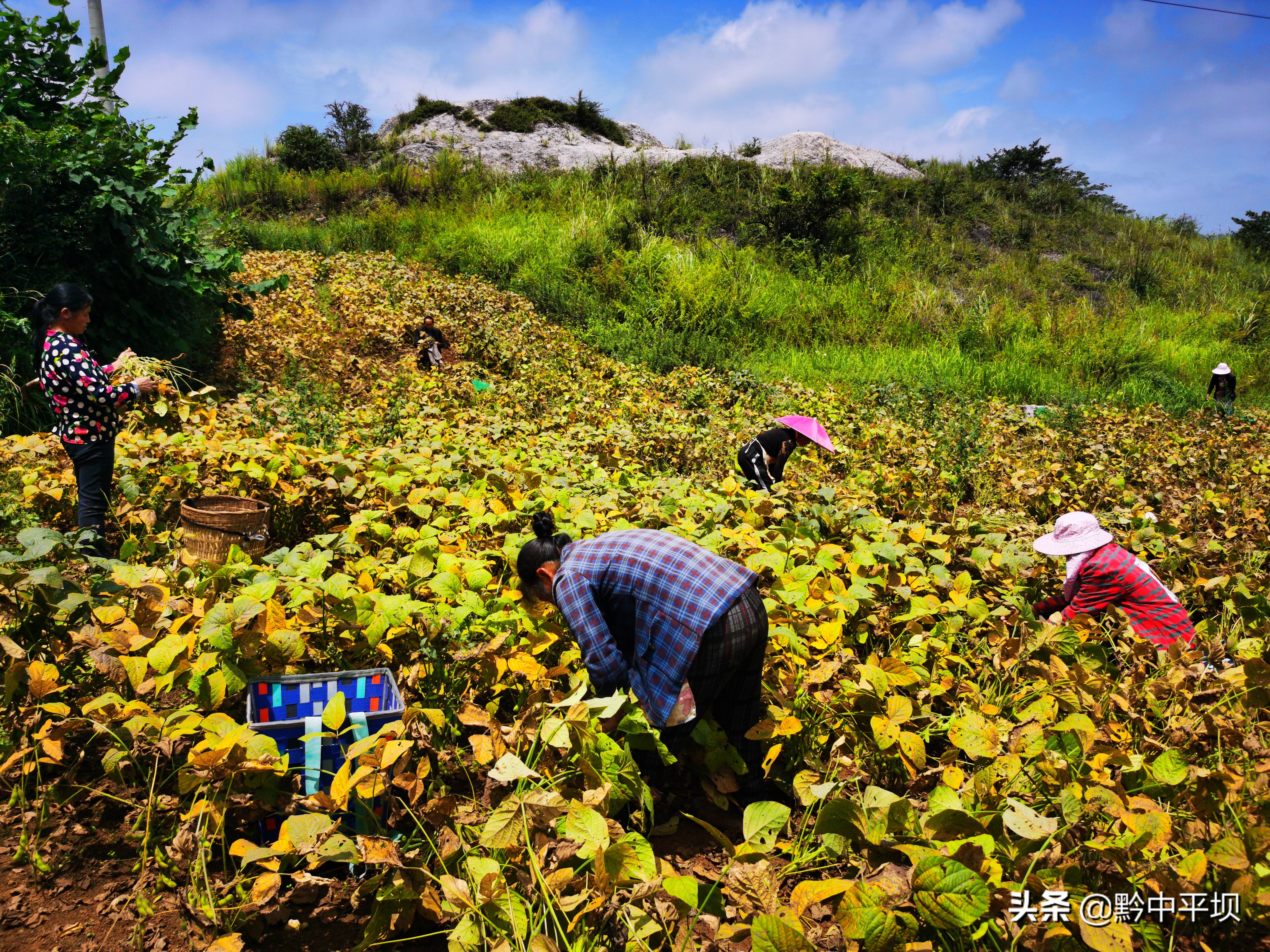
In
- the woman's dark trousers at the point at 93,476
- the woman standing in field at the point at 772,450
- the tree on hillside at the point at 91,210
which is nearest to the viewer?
the woman's dark trousers at the point at 93,476

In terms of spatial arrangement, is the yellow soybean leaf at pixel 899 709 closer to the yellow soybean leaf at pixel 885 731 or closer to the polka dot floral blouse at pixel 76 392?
the yellow soybean leaf at pixel 885 731

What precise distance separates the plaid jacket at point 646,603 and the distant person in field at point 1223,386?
10458 millimetres

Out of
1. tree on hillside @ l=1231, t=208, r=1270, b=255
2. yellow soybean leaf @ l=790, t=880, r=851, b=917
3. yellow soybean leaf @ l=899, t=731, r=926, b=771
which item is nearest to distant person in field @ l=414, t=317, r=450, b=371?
yellow soybean leaf @ l=899, t=731, r=926, b=771

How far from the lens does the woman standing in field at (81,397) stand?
135 inches

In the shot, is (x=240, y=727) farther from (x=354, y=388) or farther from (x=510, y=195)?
(x=510, y=195)

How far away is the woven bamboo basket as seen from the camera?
131 inches

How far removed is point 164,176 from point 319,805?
23.2 feet

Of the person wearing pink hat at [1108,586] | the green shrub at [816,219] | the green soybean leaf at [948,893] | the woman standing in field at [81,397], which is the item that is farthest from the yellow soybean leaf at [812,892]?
the green shrub at [816,219]

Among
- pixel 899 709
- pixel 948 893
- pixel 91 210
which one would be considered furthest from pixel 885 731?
pixel 91 210

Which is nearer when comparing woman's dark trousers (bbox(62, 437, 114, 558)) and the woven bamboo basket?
the woven bamboo basket

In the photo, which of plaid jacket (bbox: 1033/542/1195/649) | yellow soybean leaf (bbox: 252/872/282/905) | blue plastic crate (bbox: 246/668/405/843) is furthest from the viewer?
plaid jacket (bbox: 1033/542/1195/649)

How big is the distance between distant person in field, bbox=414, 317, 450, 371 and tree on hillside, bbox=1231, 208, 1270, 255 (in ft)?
80.7

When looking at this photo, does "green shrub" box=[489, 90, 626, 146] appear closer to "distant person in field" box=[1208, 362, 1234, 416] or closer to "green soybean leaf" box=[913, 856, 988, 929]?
"distant person in field" box=[1208, 362, 1234, 416]

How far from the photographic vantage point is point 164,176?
6.45 m
